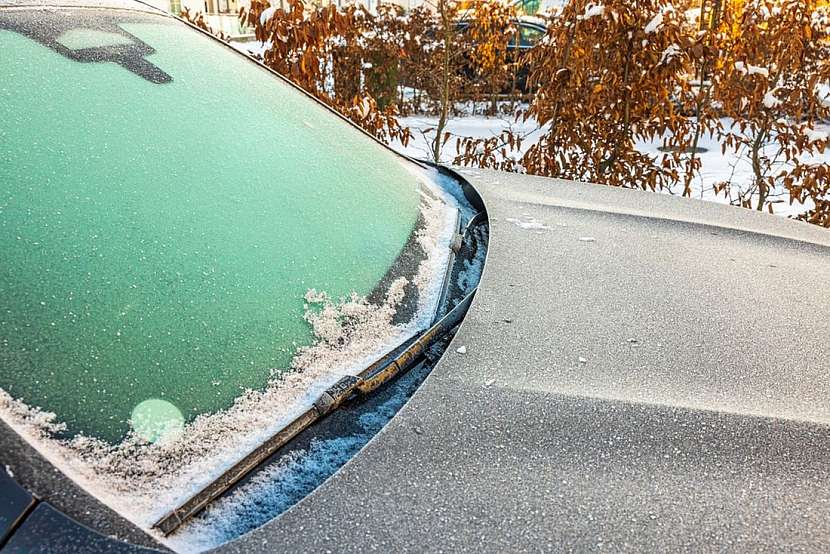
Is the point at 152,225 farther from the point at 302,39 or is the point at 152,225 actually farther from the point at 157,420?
the point at 302,39

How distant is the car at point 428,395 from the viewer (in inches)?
30.1

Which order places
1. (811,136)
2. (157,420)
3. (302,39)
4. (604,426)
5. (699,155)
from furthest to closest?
(699,155) < (811,136) < (302,39) < (604,426) < (157,420)

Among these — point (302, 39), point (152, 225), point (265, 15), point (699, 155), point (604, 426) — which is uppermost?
point (265, 15)

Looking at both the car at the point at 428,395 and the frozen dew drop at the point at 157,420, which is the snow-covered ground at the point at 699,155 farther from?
the frozen dew drop at the point at 157,420

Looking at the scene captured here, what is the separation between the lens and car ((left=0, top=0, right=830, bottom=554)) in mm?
766

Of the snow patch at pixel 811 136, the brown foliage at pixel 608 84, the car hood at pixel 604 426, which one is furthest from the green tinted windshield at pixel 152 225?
the snow patch at pixel 811 136

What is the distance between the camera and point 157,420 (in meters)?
0.84

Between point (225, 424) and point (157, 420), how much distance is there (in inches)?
3.4

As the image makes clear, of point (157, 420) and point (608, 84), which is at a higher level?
point (608, 84)

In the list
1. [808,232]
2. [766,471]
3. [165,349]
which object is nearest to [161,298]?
[165,349]

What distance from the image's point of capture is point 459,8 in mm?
4852

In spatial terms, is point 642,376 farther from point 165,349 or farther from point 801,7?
point 801,7

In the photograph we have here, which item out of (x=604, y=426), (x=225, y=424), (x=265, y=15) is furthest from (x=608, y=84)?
(x=225, y=424)

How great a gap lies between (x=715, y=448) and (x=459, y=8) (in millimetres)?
4515
